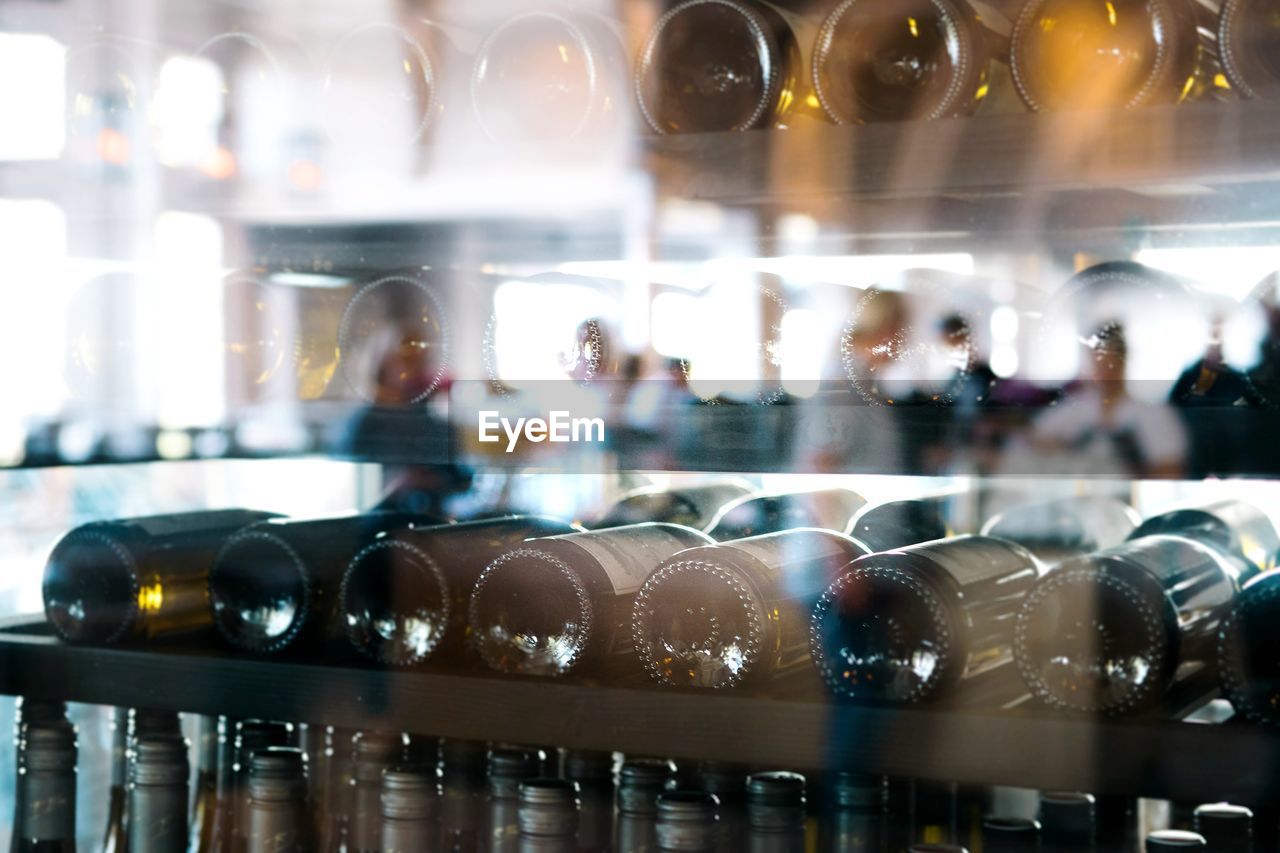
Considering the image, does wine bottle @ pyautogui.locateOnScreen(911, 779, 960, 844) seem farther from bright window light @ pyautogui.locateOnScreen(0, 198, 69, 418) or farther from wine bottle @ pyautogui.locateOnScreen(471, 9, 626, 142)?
bright window light @ pyautogui.locateOnScreen(0, 198, 69, 418)

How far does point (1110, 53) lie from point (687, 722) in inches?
17.3

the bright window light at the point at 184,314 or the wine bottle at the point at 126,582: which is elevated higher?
the bright window light at the point at 184,314

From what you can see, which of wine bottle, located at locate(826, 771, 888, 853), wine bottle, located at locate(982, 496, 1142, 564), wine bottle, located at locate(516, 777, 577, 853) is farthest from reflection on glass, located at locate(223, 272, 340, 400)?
wine bottle, located at locate(982, 496, 1142, 564)

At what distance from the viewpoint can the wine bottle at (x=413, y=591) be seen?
91cm

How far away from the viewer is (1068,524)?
1.22 metres

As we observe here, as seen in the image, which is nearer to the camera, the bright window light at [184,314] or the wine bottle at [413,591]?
the wine bottle at [413,591]

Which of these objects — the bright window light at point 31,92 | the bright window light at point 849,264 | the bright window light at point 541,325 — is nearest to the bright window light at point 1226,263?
the bright window light at point 849,264

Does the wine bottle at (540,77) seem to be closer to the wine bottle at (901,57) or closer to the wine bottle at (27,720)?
the wine bottle at (901,57)

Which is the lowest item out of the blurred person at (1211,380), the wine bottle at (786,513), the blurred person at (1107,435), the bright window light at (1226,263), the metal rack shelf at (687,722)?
the metal rack shelf at (687,722)

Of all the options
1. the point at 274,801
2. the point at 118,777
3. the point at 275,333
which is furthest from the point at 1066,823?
the point at 118,777

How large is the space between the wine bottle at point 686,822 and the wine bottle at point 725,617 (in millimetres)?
67

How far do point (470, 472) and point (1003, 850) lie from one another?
584 mm

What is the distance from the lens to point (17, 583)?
1.28m

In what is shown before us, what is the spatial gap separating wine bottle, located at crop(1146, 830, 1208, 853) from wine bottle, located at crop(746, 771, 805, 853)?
0.64ft
